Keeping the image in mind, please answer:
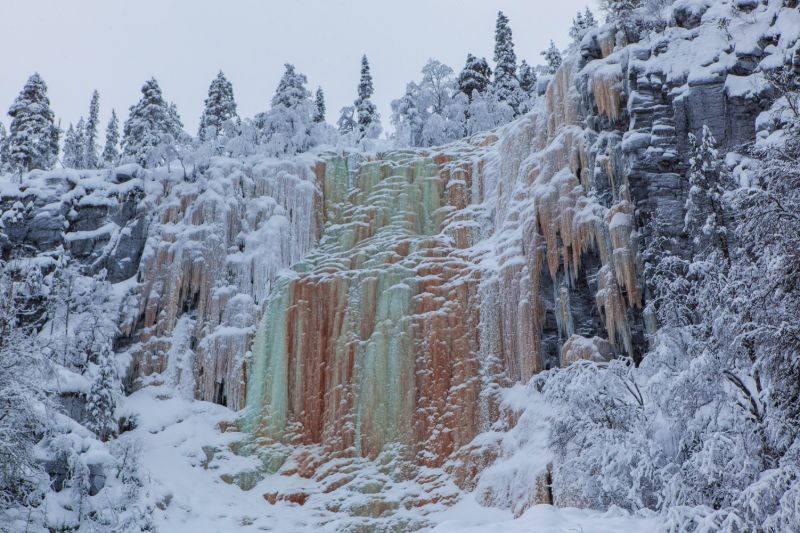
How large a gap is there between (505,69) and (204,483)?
29818 mm

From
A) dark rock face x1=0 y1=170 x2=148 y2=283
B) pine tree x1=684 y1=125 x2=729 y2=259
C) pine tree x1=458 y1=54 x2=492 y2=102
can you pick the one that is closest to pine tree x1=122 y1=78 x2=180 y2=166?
dark rock face x1=0 y1=170 x2=148 y2=283

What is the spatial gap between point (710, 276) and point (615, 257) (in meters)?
7.75

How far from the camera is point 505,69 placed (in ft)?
155

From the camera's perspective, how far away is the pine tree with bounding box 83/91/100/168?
64250 millimetres

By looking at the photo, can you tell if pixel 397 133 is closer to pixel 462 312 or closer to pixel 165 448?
pixel 462 312

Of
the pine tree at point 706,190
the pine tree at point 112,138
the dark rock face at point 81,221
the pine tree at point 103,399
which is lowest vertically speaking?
the pine tree at point 103,399

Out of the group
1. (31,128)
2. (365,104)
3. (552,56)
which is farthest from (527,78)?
(31,128)

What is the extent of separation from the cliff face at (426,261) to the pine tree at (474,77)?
13.9 m

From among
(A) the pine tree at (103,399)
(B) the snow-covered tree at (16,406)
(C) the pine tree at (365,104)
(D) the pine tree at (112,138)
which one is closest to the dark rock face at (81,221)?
(A) the pine tree at (103,399)

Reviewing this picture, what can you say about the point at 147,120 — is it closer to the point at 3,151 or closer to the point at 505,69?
the point at 3,151

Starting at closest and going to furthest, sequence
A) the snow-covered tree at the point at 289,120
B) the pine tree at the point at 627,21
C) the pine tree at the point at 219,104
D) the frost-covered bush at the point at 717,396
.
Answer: the frost-covered bush at the point at 717,396 < the pine tree at the point at 627,21 < the snow-covered tree at the point at 289,120 < the pine tree at the point at 219,104

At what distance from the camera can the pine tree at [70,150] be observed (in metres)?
62.1

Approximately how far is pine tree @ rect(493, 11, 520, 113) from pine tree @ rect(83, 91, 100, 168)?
31.7 m

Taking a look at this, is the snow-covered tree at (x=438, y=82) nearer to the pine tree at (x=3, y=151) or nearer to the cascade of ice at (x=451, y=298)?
the cascade of ice at (x=451, y=298)
